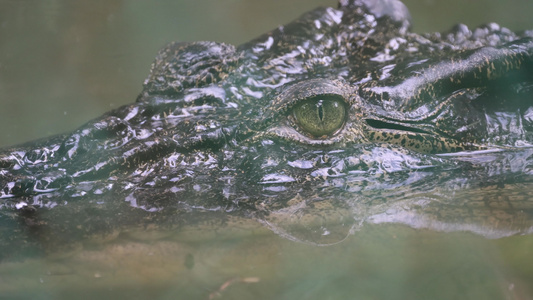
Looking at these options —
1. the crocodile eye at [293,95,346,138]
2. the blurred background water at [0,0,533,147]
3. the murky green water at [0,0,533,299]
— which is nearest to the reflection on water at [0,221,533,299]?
the murky green water at [0,0,533,299]

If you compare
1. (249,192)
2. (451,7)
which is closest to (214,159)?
(249,192)

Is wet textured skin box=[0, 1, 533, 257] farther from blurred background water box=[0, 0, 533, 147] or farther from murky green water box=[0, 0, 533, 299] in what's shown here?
blurred background water box=[0, 0, 533, 147]

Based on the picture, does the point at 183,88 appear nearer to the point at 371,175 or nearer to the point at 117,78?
the point at 371,175

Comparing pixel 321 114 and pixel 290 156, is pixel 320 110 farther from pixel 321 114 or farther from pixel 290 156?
pixel 290 156

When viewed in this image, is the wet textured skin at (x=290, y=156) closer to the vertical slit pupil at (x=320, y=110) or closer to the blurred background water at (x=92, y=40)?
the vertical slit pupil at (x=320, y=110)

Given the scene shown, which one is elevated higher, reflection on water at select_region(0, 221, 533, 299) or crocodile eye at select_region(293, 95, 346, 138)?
crocodile eye at select_region(293, 95, 346, 138)

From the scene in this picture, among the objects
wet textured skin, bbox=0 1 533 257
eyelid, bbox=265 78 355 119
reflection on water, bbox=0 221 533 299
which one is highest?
eyelid, bbox=265 78 355 119

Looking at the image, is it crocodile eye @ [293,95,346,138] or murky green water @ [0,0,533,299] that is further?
crocodile eye @ [293,95,346,138]

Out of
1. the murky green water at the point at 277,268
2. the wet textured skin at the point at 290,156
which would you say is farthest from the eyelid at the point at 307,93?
the murky green water at the point at 277,268
